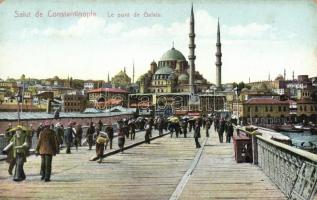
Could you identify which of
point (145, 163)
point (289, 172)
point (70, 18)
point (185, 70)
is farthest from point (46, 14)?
point (185, 70)

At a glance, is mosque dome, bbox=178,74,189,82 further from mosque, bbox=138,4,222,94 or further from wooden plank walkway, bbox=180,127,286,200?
wooden plank walkway, bbox=180,127,286,200

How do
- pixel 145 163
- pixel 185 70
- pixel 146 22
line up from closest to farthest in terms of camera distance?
pixel 146 22, pixel 145 163, pixel 185 70

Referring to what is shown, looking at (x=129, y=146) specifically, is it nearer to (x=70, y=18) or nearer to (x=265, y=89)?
(x=70, y=18)

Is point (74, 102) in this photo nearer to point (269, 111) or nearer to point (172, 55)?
point (269, 111)

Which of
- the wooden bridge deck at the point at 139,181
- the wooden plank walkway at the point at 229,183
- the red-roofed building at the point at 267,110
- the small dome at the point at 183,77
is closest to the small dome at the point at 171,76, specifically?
the small dome at the point at 183,77


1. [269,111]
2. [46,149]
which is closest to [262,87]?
[269,111]
